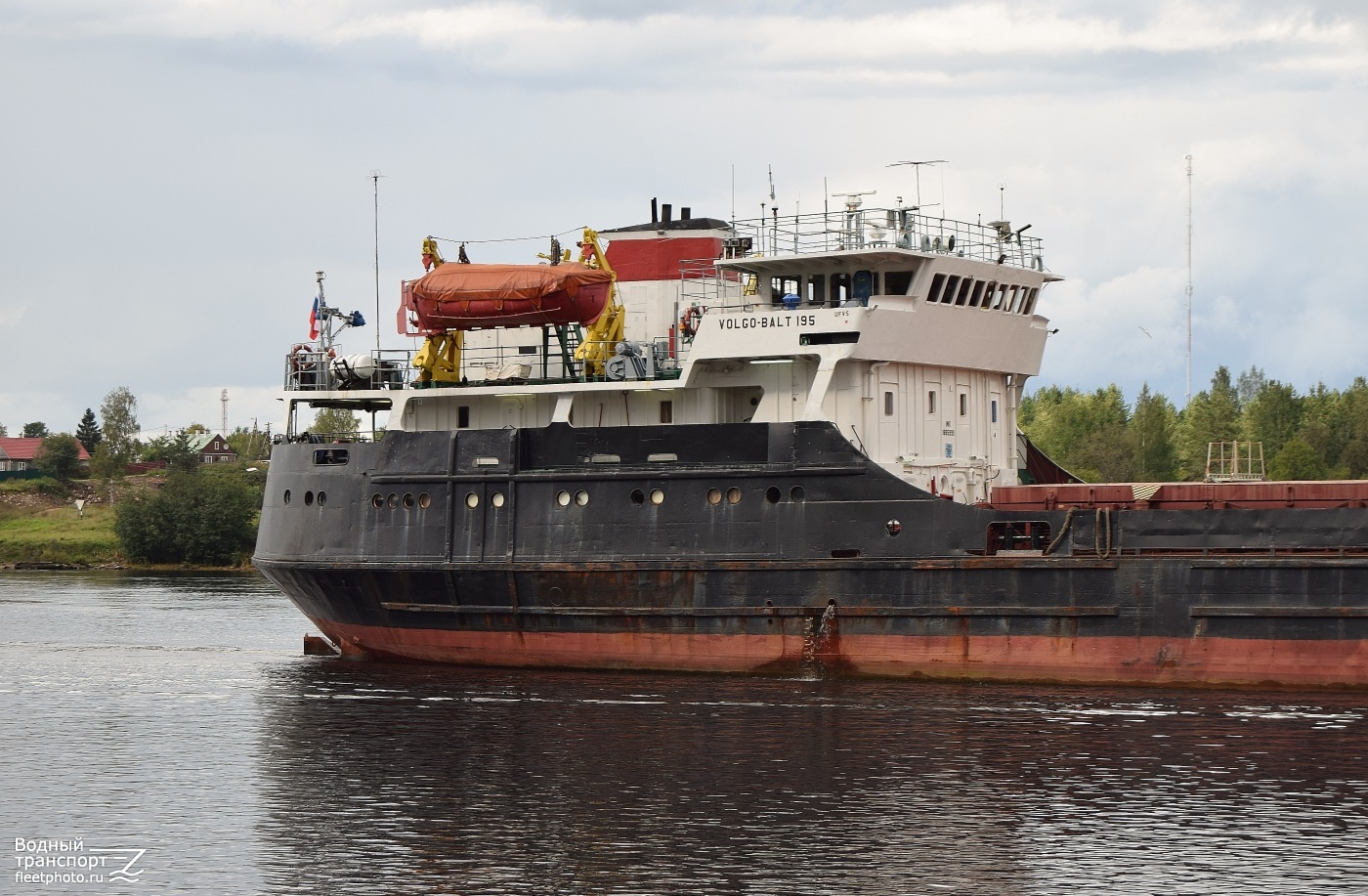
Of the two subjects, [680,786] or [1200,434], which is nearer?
[680,786]

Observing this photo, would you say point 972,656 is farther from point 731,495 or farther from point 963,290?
point 963,290

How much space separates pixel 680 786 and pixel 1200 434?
63.6 m

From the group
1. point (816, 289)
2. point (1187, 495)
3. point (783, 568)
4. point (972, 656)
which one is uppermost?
point (816, 289)

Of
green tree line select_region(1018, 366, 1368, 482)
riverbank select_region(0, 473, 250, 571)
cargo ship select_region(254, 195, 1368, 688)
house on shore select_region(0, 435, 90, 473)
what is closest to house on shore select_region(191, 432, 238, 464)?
house on shore select_region(0, 435, 90, 473)

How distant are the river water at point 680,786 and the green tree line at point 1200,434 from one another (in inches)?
→ 1938

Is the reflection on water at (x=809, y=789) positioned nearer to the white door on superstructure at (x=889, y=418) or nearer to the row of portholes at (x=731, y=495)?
the row of portholes at (x=731, y=495)

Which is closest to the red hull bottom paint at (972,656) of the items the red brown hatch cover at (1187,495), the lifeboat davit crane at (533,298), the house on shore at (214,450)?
the red brown hatch cover at (1187,495)

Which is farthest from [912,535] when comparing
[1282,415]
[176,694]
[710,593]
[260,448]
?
[260,448]

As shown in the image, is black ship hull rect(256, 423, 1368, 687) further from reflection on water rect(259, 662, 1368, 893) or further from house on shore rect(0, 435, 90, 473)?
house on shore rect(0, 435, 90, 473)

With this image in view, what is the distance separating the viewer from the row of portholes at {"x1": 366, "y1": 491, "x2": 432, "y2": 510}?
26.0 meters

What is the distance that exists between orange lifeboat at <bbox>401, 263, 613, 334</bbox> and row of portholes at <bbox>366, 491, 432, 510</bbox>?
266cm

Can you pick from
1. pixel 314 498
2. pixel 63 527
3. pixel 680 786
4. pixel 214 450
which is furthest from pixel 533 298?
pixel 214 450

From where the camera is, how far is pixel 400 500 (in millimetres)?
26219

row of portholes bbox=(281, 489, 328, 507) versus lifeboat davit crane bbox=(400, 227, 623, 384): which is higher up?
lifeboat davit crane bbox=(400, 227, 623, 384)
